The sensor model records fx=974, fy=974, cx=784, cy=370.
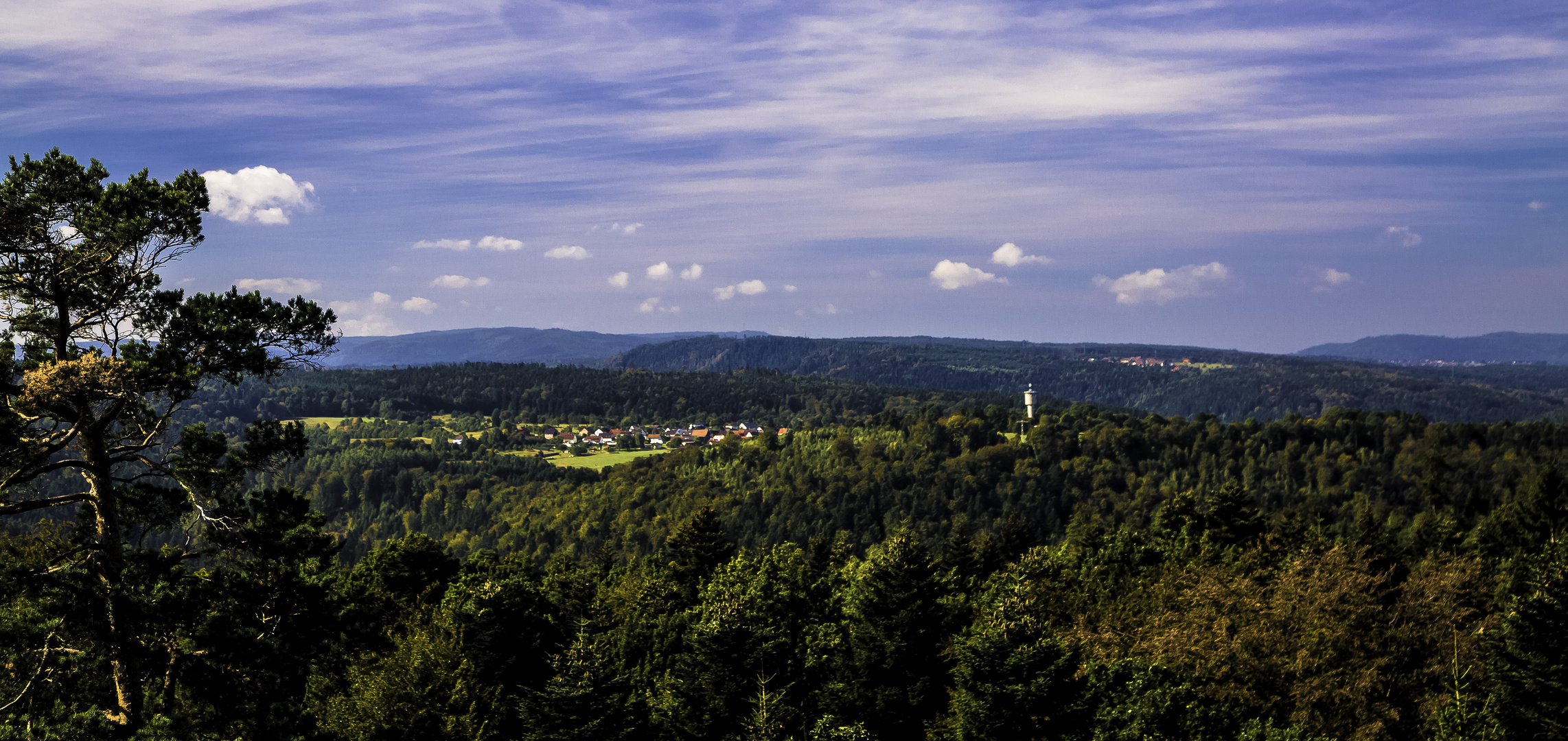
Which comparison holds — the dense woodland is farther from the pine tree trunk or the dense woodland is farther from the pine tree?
the pine tree trunk

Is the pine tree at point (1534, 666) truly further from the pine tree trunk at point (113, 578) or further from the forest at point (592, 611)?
the pine tree trunk at point (113, 578)

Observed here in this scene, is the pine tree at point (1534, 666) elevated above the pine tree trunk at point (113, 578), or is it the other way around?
the pine tree trunk at point (113, 578)

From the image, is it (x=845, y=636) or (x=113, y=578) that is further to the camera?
(x=845, y=636)

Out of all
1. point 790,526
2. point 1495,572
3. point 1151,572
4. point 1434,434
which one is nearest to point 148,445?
point 1151,572

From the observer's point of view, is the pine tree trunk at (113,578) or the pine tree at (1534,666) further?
the pine tree at (1534,666)

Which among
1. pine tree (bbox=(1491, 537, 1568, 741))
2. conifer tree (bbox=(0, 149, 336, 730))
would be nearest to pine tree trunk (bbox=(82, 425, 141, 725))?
conifer tree (bbox=(0, 149, 336, 730))

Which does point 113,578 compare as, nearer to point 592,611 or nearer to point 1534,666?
point 592,611

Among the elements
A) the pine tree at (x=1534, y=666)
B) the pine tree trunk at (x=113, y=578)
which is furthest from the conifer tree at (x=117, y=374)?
the pine tree at (x=1534, y=666)

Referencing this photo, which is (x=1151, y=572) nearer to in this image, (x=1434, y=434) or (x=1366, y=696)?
(x=1366, y=696)

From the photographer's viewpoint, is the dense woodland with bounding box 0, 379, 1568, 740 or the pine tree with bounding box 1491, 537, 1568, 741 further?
the pine tree with bounding box 1491, 537, 1568, 741

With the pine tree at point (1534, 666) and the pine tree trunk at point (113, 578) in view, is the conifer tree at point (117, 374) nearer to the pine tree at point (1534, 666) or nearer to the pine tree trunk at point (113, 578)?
the pine tree trunk at point (113, 578)

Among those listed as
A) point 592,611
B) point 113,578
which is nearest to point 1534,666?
point 592,611
